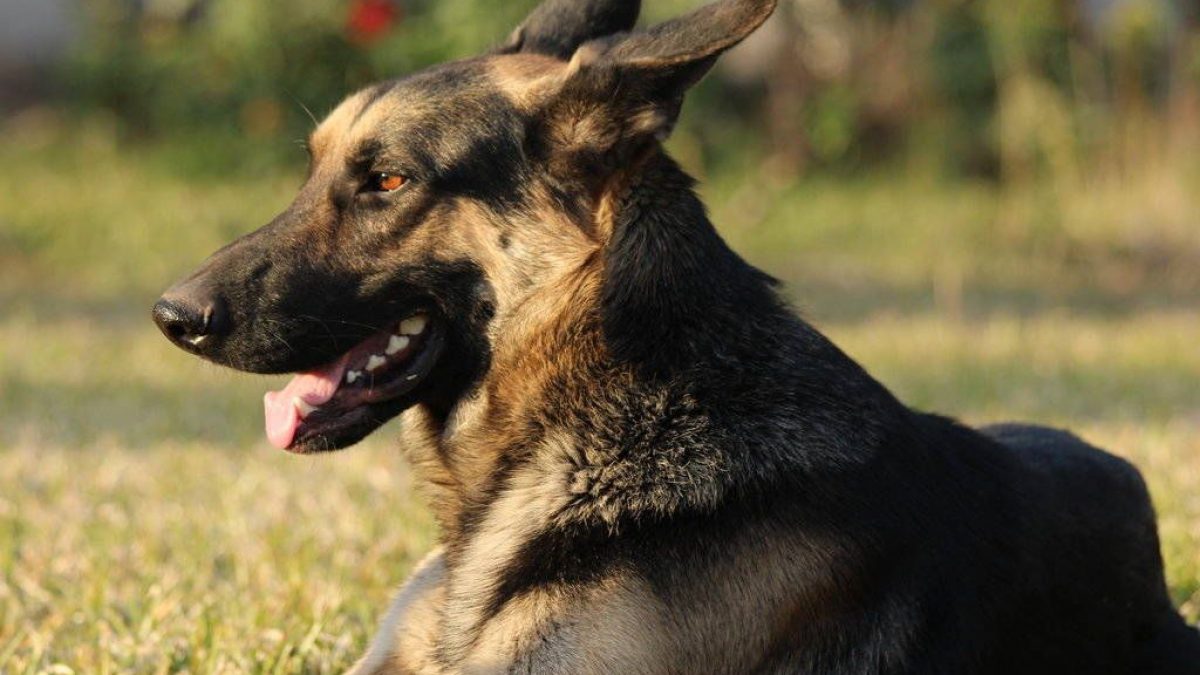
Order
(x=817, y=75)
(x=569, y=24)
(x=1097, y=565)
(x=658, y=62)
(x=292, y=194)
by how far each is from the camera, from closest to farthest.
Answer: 1. (x=658, y=62)
2. (x=1097, y=565)
3. (x=569, y=24)
4. (x=292, y=194)
5. (x=817, y=75)

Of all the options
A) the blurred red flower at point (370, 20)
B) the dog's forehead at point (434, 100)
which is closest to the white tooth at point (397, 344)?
the dog's forehead at point (434, 100)

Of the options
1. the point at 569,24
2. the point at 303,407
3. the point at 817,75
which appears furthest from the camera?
the point at 817,75

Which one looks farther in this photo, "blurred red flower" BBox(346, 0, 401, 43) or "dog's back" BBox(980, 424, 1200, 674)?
"blurred red flower" BBox(346, 0, 401, 43)

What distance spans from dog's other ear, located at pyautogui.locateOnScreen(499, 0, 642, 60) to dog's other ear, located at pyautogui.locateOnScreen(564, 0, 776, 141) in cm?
56

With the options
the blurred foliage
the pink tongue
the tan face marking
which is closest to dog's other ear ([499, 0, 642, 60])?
the tan face marking

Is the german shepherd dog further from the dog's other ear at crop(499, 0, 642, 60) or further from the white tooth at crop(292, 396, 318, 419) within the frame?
the dog's other ear at crop(499, 0, 642, 60)

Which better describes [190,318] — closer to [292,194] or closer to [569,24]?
[569,24]

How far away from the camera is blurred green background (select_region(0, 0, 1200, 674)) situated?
4.35 metres

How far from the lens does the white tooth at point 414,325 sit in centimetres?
330

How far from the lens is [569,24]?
386 centimetres

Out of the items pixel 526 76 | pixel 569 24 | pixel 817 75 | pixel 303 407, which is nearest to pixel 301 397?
pixel 303 407

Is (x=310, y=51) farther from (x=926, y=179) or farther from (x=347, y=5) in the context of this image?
(x=926, y=179)

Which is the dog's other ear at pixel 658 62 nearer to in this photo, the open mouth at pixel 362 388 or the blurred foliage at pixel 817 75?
the open mouth at pixel 362 388

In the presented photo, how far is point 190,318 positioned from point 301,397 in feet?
1.10
